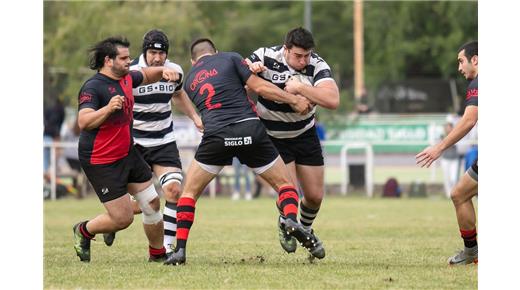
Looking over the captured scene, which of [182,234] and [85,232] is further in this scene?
[85,232]

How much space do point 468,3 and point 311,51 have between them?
39.1m

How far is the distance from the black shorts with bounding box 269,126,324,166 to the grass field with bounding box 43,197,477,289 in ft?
3.27

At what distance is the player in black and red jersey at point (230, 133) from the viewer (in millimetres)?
10000

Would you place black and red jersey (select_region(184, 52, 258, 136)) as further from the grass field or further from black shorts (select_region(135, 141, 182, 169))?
black shorts (select_region(135, 141, 182, 169))

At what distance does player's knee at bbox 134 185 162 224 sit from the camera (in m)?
10.5

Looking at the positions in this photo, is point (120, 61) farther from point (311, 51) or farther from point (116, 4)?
point (116, 4)

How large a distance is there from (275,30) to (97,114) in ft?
151

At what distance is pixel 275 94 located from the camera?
9.99m

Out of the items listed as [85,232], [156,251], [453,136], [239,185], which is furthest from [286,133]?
[239,185]

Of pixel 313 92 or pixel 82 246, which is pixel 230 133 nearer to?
pixel 313 92

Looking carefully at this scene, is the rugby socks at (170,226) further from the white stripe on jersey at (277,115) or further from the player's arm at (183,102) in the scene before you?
the player's arm at (183,102)

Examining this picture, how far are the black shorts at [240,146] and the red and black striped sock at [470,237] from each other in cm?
196

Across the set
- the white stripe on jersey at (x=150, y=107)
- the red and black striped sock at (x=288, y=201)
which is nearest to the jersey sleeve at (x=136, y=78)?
the white stripe on jersey at (x=150, y=107)

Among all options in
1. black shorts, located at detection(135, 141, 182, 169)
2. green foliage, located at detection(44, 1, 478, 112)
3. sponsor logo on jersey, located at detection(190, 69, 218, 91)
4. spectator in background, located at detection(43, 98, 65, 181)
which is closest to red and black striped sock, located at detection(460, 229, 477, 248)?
sponsor logo on jersey, located at detection(190, 69, 218, 91)
